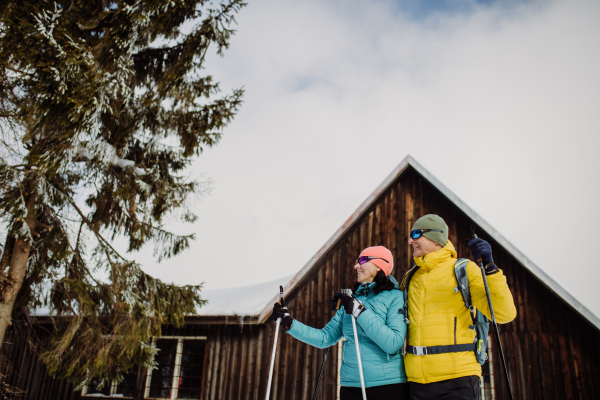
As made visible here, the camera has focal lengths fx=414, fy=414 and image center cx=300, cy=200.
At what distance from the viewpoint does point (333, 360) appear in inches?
303

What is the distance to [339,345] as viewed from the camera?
25.5 feet

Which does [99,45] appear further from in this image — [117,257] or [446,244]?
[446,244]

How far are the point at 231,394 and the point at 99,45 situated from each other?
263 inches

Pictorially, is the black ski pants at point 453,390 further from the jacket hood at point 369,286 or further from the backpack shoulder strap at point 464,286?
the jacket hood at point 369,286

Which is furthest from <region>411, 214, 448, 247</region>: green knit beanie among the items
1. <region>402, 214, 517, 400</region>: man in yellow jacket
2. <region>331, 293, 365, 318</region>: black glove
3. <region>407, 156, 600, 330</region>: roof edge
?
<region>407, 156, 600, 330</region>: roof edge

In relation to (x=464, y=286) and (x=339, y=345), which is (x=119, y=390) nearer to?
(x=339, y=345)

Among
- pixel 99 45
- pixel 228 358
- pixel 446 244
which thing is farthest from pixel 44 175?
pixel 446 244

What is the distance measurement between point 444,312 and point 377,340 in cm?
46

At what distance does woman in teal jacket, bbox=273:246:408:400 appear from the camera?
2623 mm

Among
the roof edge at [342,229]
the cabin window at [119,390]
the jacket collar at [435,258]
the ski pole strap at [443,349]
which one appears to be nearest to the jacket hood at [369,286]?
the jacket collar at [435,258]

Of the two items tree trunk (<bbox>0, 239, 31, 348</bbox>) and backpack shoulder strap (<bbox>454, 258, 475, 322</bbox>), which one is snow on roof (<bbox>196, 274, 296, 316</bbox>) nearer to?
tree trunk (<bbox>0, 239, 31, 348</bbox>)

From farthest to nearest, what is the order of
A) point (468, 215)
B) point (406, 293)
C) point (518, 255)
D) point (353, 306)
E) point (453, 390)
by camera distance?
point (468, 215)
point (518, 255)
point (406, 293)
point (353, 306)
point (453, 390)

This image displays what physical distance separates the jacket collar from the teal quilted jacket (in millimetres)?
274

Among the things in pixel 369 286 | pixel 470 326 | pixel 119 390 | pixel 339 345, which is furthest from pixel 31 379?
pixel 470 326
